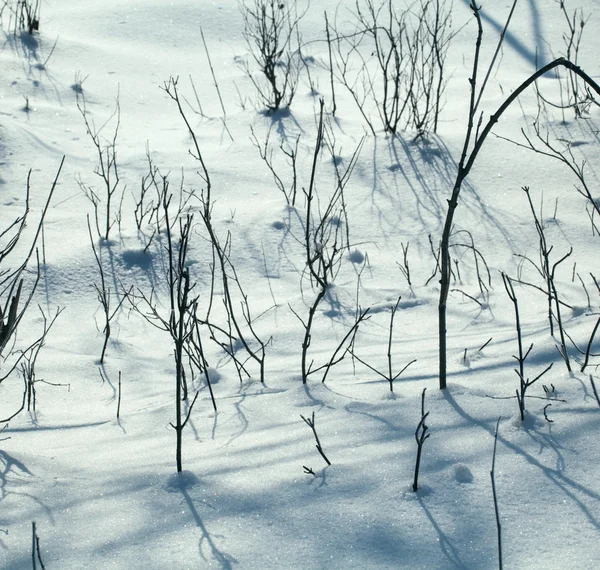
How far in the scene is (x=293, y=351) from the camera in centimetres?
262

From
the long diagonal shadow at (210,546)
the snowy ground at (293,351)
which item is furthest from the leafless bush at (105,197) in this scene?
the long diagonal shadow at (210,546)

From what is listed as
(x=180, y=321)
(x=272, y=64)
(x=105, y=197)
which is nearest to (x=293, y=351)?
(x=180, y=321)

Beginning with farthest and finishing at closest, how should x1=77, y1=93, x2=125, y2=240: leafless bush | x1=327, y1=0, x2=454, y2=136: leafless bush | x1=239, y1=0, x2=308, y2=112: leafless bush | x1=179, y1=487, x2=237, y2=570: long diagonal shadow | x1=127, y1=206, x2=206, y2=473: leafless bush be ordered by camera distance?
x1=239, y1=0, x2=308, y2=112: leafless bush < x1=327, y1=0, x2=454, y2=136: leafless bush < x1=77, y1=93, x2=125, y2=240: leafless bush < x1=127, y1=206, x2=206, y2=473: leafless bush < x1=179, y1=487, x2=237, y2=570: long diagonal shadow

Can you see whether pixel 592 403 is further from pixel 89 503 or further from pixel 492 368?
pixel 89 503

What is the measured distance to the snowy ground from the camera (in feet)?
4.15

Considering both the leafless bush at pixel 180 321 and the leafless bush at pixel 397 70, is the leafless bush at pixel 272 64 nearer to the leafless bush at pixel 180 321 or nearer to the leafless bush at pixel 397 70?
the leafless bush at pixel 397 70

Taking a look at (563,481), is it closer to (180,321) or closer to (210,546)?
(210,546)

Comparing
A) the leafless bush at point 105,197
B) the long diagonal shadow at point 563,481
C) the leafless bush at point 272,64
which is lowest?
the leafless bush at point 105,197

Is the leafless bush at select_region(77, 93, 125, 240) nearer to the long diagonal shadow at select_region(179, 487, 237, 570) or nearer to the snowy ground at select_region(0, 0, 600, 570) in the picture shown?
the snowy ground at select_region(0, 0, 600, 570)

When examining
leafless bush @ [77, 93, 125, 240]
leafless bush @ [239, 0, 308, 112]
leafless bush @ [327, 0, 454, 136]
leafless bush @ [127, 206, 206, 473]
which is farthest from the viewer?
leafless bush @ [239, 0, 308, 112]

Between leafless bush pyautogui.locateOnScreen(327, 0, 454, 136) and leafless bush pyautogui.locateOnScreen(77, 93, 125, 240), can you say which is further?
leafless bush pyautogui.locateOnScreen(327, 0, 454, 136)

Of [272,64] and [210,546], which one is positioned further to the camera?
[272,64]

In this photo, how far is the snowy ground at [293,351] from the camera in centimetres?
127

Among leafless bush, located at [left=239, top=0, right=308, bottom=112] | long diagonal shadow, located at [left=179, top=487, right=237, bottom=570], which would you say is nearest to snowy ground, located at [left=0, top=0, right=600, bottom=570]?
long diagonal shadow, located at [left=179, top=487, right=237, bottom=570]
